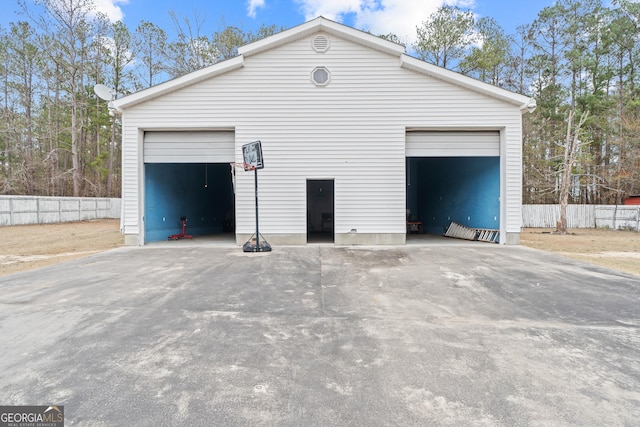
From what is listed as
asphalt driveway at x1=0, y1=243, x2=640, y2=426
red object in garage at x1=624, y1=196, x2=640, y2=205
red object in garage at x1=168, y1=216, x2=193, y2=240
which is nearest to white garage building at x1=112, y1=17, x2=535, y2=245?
red object in garage at x1=168, y1=216, x2=193, y2=240

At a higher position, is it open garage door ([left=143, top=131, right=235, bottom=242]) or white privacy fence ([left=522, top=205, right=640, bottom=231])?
open garage door ([left=143, top=131, right=235, bottom=242])

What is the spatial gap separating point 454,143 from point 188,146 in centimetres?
835

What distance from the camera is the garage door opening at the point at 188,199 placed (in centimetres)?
1052

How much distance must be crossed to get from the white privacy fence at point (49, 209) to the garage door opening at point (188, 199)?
11.6 m

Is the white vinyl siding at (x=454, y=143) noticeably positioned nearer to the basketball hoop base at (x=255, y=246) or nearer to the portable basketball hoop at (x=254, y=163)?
the portable basketball hoop at (x=254, y=163)

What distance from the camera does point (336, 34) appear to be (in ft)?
30.9

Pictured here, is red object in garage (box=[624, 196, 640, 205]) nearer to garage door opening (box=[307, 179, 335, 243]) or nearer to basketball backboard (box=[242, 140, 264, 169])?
garage door opening (box=[307, 179, 335, 243])

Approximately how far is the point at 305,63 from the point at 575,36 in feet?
68.6

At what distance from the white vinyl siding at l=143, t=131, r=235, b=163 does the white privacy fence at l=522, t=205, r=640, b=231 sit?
17948 mm

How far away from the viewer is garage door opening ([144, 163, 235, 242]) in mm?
10523

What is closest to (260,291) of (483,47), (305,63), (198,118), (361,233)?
(361,233)

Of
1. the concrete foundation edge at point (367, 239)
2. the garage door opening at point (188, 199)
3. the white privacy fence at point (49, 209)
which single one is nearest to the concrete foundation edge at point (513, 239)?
the concrete foundation edge at point (367, 239)

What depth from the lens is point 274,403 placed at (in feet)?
7.04

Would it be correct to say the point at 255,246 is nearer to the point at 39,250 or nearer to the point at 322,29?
the point at 322,29
